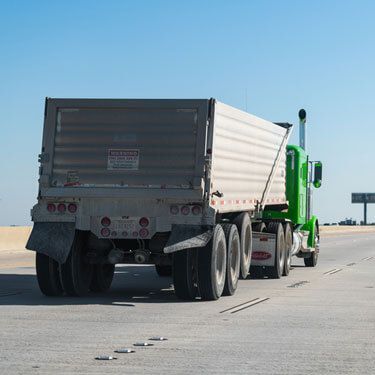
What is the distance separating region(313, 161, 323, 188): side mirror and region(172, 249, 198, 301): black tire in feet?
36.0

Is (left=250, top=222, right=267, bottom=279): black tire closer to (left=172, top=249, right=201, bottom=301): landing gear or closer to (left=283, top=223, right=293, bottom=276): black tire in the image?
(left=283, top=223, right=293, bottom=276): black tire

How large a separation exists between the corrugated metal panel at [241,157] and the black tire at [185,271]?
3.07ft

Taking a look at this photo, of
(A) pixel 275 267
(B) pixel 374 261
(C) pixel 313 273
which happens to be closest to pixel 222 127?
(A) pixel 275 267

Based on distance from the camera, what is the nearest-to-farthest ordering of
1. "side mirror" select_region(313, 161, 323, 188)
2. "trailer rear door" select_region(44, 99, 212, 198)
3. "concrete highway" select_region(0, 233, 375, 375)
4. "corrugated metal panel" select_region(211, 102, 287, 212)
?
"concrete highway" select_region(0, 233, 375, 375), "trailer rear door" select_region(44, 99, 212, 198), "corrugated metal panel" select_region(211, 102, 287, 212), "side mirror" select_region(313, 161, 323, 188)

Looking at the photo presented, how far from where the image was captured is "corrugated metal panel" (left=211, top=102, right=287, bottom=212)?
16.6 meters

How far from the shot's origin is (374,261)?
107ft

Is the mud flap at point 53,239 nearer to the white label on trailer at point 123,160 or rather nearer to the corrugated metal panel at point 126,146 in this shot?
the corrugated metal panel at point 126,146

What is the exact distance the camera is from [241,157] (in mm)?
18453

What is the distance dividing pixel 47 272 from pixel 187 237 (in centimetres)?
255

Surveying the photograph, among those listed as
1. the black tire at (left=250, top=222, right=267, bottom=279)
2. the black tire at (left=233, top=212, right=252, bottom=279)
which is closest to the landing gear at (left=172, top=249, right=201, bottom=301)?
the black tire at (left=233, top=212, right=252, bottom=279)

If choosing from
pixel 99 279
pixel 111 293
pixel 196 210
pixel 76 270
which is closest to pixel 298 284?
pixel 111 293

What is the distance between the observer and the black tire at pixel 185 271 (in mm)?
16188

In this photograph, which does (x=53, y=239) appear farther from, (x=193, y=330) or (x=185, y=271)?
(x=193, y=330)

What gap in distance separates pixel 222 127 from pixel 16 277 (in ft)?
23.8
